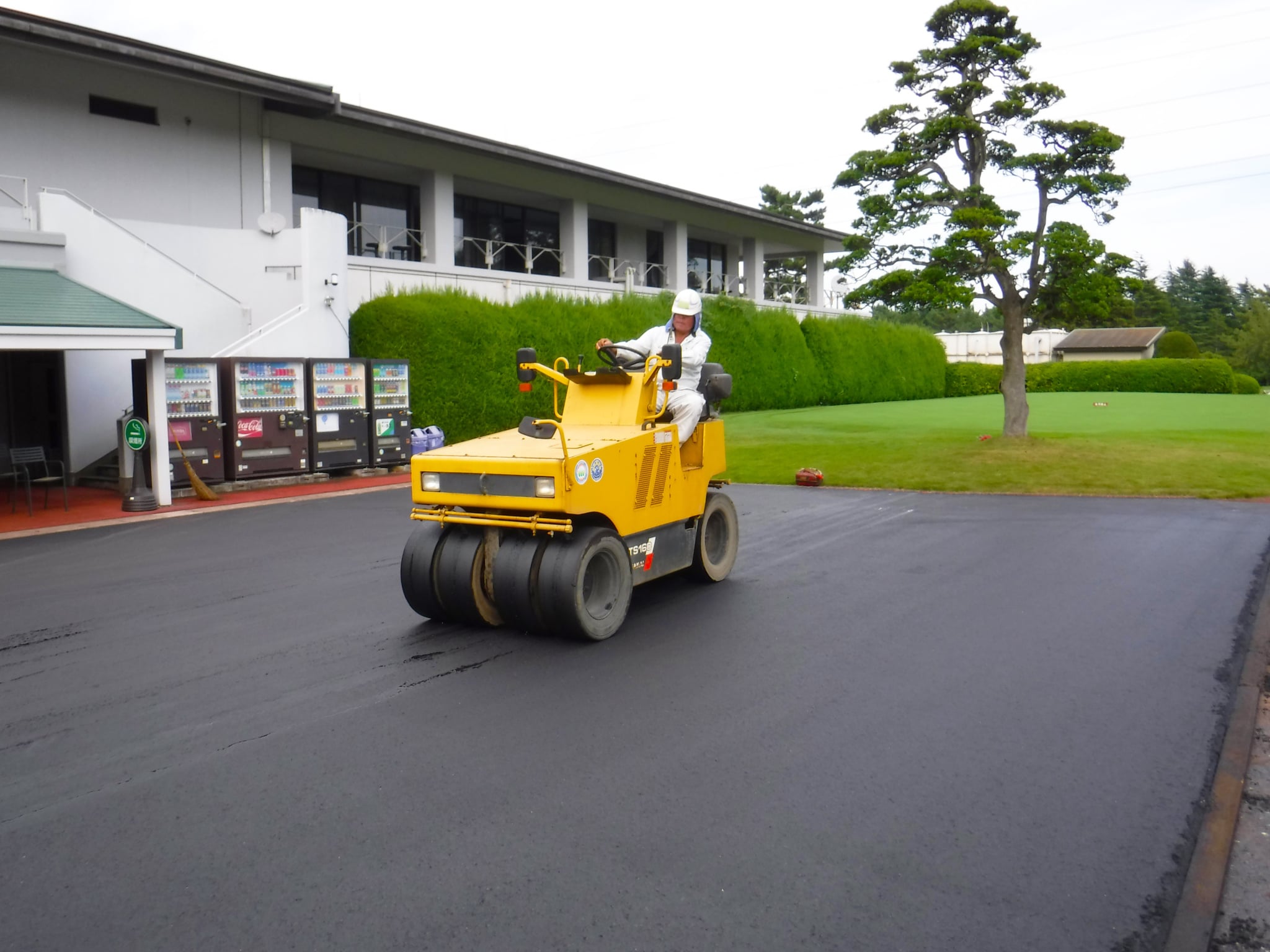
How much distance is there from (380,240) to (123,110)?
315 inches

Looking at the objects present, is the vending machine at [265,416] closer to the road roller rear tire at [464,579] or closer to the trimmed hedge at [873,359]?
the road roller rear tire at [464,579]

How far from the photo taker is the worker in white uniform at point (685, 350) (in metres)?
8.75

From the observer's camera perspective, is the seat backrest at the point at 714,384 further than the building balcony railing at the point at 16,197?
No

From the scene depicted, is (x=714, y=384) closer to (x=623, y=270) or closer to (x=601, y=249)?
(x=623, y=270)

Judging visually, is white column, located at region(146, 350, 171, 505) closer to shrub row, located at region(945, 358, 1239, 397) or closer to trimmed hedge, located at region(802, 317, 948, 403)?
trimmed hedge, located at region(802, 317, 948, 403)

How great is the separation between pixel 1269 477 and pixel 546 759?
16.5 meters

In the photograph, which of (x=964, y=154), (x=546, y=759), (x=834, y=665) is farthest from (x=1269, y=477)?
(x=546, y=759)

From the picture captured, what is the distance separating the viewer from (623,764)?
5.29 metres

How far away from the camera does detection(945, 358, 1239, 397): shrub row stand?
5309 cm

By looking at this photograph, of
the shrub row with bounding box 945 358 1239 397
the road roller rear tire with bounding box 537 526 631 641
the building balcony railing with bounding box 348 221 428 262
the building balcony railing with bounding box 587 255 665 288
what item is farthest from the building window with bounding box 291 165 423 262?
the shrub row with bounding box 945 358 1239 397

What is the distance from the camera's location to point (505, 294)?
1067 inches

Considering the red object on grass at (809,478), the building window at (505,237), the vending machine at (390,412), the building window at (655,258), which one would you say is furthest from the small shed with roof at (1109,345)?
the vending machine at (390,412)

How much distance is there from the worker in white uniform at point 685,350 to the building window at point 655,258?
29255 mm

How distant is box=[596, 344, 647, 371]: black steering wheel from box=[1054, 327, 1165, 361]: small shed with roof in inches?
2917
